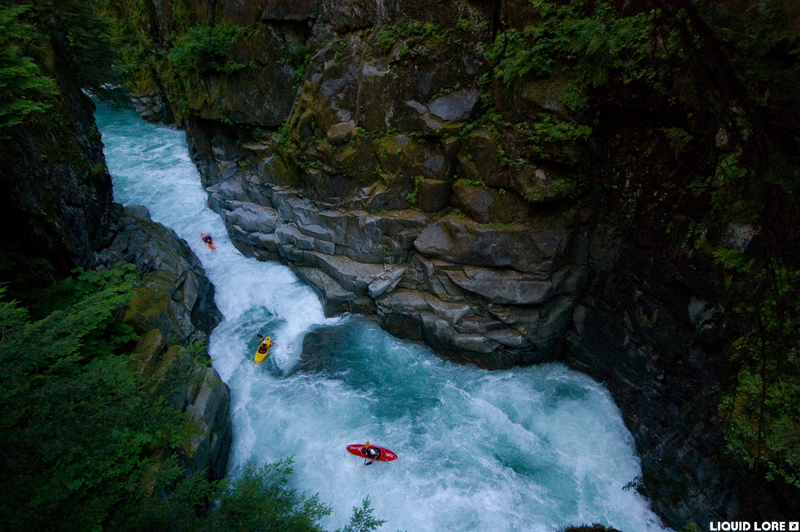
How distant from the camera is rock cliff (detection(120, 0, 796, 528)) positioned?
9.61 m

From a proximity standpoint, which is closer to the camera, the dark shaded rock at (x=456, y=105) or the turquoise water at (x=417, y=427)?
the turquoise water at (x=417, y=427)

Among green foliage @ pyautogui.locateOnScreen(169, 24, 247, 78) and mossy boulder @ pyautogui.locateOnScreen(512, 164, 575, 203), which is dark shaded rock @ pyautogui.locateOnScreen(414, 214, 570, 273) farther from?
green foliage @ pyautogui.locateOnScreen(169, 24, 247, 78)

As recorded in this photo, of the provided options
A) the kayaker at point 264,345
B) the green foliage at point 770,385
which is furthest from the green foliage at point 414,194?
the green foliage at point 770,385

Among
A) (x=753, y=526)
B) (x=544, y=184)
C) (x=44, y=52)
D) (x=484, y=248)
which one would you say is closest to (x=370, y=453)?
(x=484, y=248)

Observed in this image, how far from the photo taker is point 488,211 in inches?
474

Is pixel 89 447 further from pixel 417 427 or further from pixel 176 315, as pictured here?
pixel 417 427

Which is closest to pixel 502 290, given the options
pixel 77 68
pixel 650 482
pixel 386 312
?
pixel 386 312

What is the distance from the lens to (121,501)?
668 cm

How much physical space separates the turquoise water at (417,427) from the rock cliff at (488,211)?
0.75 metres

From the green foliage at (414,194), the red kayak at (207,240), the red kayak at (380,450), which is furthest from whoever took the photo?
the red kayak at (207,240)

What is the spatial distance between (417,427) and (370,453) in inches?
68.3

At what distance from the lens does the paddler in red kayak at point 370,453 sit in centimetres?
Answer: 1026

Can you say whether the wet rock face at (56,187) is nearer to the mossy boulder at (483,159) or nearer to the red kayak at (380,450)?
the red kayak at (380,450)

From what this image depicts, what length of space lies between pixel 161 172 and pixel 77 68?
986 cm
